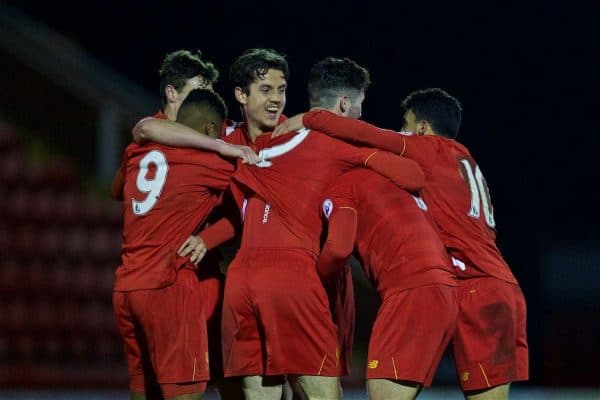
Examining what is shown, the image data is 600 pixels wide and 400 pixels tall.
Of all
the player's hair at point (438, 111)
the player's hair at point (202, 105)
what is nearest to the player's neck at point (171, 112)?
the player's hair at point (202, 105)

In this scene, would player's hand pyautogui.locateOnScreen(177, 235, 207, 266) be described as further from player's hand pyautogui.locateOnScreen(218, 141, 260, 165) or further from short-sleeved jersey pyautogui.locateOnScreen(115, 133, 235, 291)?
player's hand pyautogui.locateOnScreen(218, 141, 260, 165)

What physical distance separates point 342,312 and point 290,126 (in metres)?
0.79

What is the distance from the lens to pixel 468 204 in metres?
4.26

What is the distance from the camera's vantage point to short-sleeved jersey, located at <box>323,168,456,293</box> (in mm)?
3959

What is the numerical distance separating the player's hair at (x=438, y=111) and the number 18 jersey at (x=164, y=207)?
86cm

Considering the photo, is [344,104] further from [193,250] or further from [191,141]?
[193,250]

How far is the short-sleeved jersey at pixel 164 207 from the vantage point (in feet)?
14.0

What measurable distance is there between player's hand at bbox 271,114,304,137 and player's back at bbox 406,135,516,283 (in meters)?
0.45

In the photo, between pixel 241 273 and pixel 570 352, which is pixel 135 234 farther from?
pixel 570 352

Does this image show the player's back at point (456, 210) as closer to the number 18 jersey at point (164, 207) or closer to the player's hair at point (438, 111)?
the player's hair at point (438, 111)

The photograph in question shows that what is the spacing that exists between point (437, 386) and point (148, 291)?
4258 millimetres

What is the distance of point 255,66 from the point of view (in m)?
4.44

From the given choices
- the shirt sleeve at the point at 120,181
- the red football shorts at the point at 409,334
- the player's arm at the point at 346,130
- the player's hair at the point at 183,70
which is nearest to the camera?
the red football shorts at the point at 409,334

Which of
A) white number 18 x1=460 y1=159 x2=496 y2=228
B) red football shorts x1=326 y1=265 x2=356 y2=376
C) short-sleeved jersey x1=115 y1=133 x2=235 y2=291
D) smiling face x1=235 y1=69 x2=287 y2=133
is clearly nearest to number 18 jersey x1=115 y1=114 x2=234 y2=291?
short-sleeved jersey x1=115 y1=133 x2=235 y2=291
